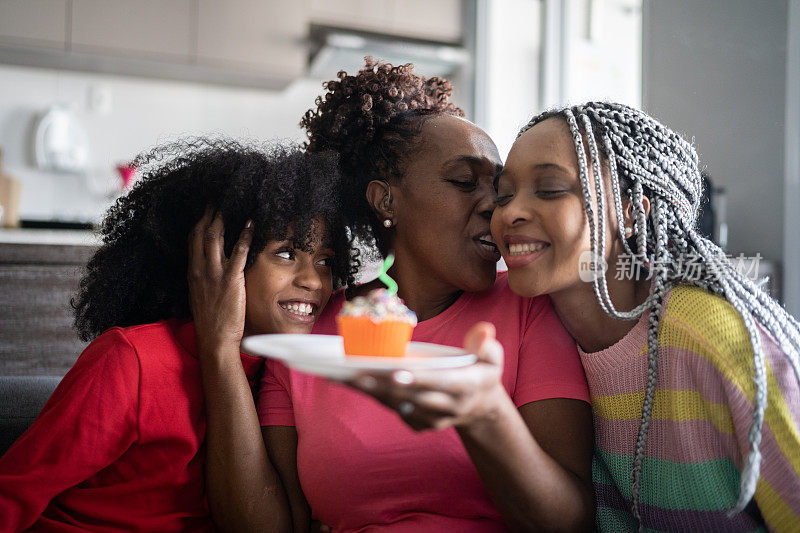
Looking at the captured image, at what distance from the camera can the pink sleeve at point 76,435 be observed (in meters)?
1.23

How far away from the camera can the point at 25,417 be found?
1.61 metres

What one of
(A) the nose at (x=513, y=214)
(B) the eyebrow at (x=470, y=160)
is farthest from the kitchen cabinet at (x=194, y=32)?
(A) the nose at (x=513, y=214)

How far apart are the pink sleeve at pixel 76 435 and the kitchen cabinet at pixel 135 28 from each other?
3446 millimetres

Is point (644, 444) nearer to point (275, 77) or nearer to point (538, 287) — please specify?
point (538, 287)

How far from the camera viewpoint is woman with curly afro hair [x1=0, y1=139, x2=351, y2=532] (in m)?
1.28

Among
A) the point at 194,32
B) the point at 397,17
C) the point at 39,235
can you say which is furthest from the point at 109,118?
the point at 397,17

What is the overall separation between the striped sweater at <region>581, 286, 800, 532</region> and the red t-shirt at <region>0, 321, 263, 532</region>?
0.79 m

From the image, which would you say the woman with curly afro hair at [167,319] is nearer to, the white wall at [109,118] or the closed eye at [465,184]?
the closed eye at [465,184]

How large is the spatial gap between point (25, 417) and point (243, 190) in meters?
0.74

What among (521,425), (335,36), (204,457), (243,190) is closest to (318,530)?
(204,457)

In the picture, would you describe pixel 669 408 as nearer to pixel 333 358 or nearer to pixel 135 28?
pixel 333 358

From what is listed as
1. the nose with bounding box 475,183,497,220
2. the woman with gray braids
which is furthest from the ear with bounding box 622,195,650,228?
the nose with bounding box 475,183,497,220

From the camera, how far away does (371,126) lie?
5.56ft

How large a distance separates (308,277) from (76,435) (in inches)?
20.8
